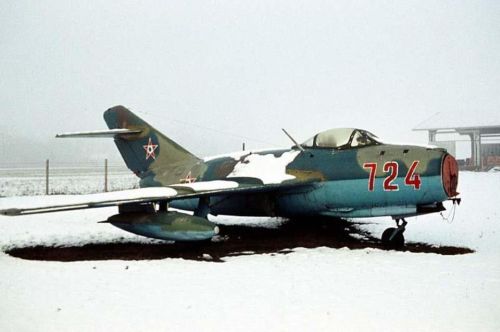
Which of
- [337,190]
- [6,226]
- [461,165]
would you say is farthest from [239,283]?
[461,165]

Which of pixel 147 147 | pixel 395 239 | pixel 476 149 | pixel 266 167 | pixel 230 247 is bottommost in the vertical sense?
pixel 230 247

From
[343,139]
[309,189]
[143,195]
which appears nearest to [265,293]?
[143,195]

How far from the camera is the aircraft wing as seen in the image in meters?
7.80

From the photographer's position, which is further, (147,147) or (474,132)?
(474,132)

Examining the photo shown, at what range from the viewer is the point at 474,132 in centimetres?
4238

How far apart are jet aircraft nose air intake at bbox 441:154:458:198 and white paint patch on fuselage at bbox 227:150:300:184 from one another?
10.0ft

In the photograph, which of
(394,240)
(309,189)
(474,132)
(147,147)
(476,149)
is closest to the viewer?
(394,240)

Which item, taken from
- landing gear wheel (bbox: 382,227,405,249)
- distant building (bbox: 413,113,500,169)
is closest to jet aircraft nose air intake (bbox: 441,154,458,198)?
landing gear wheel (bbox: 382,227,405,249)

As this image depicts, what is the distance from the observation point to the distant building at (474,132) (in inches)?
1618

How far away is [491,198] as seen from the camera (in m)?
18.9

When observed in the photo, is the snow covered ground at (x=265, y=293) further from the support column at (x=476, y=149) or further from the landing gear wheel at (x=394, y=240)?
the support column at (x=476, y=149)

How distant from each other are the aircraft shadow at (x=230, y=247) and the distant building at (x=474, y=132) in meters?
33.4

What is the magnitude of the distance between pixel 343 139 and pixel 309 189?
1.29 metres

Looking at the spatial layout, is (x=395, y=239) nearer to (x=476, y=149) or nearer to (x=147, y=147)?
(x=147, y=147)
